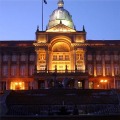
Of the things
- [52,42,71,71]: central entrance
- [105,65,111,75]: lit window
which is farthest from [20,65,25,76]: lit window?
[105,65,111,75]: lit window

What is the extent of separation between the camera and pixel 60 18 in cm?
8669

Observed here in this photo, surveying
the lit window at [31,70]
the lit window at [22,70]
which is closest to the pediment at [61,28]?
the lit window at [31,70]

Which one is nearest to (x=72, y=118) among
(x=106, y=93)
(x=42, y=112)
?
(x=42, y=112)

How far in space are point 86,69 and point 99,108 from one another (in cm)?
3919

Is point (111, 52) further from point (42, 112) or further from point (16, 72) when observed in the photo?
point (42, 112)

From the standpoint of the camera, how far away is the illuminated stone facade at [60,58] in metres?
77.2

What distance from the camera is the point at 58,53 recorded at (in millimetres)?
78812

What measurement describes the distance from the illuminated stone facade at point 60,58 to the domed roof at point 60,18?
17.0ft

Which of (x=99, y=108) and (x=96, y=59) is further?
(x=96, y=59)

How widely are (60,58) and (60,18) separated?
42.5 feet

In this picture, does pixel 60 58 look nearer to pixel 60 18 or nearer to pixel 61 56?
pixel 61 56

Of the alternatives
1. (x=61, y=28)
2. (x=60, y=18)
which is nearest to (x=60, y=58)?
(x=61, y=28)

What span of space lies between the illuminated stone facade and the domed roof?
17.0 ft

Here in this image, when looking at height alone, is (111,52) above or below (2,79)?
above
